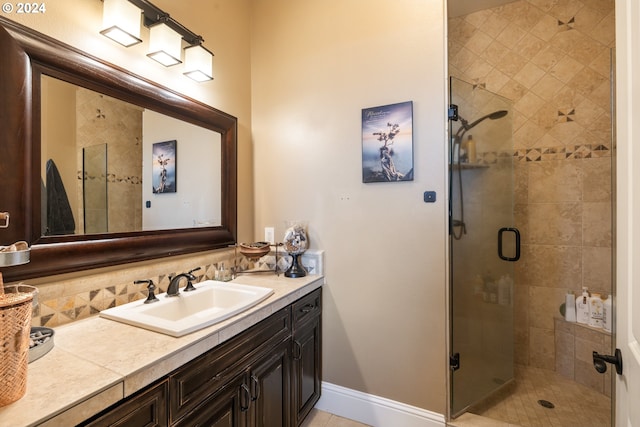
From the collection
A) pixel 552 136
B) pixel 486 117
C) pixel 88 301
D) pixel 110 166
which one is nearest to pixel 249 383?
pixel 88 301

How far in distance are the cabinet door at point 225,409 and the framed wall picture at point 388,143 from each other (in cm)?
131

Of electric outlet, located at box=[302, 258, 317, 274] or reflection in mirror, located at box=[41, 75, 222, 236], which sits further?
electric outlet, located at box=[302, 258, 317, 274]

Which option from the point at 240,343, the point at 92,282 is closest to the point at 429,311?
the point at 240,343

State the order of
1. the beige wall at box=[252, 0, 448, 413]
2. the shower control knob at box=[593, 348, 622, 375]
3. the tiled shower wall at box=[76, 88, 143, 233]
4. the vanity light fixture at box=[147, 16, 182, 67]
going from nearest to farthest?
the shower control knob at box=[593, 348, 622, 375], the tiled shower wall at box=[76, 88, 143, 233], the vanity light fixture at box=[147, 16, 182, 67], the beige wall at box=[252, 0, 448, 413]

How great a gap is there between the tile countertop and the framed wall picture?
3.66 ft

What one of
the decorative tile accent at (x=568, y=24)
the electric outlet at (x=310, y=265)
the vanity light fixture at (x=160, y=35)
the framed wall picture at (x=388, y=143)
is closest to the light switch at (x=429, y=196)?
the framed wall picture at (x=388, y=143)

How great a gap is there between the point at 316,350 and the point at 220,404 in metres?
0.87

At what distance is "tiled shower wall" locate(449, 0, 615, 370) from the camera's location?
209 centimetres

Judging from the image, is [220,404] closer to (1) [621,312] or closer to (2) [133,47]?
(1) [621,312]

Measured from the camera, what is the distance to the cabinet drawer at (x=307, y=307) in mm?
1587

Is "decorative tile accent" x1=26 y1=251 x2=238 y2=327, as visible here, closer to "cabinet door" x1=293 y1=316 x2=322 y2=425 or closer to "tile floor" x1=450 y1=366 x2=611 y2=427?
"cabinet door" x1=293 y1=316 x2=322 y2=425

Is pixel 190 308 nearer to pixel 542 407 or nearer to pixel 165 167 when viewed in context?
pixel 165 167

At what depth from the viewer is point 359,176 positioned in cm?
180

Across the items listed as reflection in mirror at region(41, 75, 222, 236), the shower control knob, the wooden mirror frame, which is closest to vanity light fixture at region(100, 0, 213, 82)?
the wooden mirror frame
